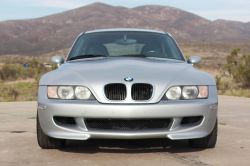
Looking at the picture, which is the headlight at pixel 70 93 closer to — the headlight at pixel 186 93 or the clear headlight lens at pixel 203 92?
the headlight at pixel 186 93

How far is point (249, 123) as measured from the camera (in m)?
7.03

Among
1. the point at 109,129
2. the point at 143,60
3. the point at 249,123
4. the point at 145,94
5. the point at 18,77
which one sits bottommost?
the point at 18,77

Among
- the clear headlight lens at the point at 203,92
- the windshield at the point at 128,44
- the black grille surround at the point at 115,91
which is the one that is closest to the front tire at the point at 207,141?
the clear headlight lens at the point at 203,92

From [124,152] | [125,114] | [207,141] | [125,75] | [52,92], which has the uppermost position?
[125,75]

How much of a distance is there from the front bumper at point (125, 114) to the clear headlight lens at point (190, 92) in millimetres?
84

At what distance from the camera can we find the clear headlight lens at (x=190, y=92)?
4.16 m

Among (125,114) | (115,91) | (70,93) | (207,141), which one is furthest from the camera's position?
(207,141)

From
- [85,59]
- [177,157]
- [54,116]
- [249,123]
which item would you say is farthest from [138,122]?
[249,123]

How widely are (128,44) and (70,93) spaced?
180 cm

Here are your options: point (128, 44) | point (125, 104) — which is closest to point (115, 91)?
point (125, 104)

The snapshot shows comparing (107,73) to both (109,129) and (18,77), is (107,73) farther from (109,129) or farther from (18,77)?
(18,77)

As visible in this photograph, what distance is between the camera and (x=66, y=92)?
4.14m

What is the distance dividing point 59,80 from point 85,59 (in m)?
1.03

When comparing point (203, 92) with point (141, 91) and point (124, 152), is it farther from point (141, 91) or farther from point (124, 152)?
point (124, 152)
